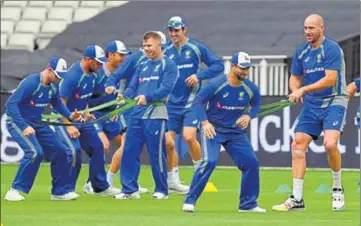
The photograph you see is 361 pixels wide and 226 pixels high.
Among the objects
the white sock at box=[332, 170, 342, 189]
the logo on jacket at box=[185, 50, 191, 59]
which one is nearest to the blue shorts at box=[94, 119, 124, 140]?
the logo on jacket at box=[185, 50, 191, 59]

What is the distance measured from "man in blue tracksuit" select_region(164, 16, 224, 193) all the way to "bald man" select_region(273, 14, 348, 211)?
3.44 meters

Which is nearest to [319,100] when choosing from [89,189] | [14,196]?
[14,196]

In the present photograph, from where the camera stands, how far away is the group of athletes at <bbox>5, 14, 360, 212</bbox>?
16.1 metres

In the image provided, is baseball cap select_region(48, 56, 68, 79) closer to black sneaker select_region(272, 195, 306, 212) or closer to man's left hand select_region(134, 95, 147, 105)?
man's left hand select_region(134, 95, 147, 105)

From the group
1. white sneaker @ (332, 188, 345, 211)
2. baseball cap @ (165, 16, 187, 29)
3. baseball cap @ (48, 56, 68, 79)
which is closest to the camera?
white sneaker @ (332, 188, 345, 211)

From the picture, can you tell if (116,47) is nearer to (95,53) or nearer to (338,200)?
(95,53)

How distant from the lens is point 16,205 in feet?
57.0

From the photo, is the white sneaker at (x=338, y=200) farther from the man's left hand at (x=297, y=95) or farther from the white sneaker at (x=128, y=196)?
the white sneaker at (x=128, y=196)

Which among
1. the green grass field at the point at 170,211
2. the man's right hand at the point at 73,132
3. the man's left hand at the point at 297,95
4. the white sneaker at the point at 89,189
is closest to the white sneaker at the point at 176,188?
the green grass field at the point at 170,211

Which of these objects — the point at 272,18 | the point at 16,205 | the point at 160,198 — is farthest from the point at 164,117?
the point at 272,18

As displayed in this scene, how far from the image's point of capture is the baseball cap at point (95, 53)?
1855cm

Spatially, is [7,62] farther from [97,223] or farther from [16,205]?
[97,223]

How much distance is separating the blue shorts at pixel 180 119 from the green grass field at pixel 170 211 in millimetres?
1050

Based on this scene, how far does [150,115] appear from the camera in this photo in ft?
59.8
